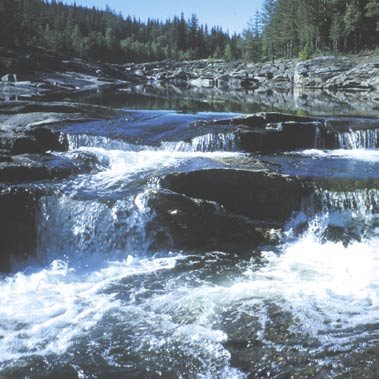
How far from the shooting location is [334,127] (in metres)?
20.5

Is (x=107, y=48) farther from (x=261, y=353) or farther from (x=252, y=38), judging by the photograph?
(x=261, y=353)

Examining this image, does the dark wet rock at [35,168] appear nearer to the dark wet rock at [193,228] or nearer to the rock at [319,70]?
the dark wet rock at [193,228]

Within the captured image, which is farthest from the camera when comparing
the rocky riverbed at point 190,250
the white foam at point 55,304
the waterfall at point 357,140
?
the waterfall at point 357,140

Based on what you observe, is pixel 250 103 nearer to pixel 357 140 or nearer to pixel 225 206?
pixel 357 140

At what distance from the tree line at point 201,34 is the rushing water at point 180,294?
66.9 metres

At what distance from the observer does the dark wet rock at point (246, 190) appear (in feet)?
41.6

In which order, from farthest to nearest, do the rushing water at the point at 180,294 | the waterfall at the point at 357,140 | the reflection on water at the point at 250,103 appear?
the reflection on water at the point at 250,103
the waterfall at the point at 357,140
the rushing water at the point at 180,294

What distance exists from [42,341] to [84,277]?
284 centimetres

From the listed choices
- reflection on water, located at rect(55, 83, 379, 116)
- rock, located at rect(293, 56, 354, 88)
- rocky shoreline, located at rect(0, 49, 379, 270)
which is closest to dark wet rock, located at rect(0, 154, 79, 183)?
rocky shoreline, located at rect(0, 49, 379, 270)

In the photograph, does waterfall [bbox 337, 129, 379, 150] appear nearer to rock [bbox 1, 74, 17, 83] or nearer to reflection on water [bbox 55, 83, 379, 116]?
reflection on water [bbox 55, 83, 379, 116]

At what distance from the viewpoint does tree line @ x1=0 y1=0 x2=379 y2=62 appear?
77.0 metres

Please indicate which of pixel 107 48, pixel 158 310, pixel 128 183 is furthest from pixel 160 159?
pixel 107 48

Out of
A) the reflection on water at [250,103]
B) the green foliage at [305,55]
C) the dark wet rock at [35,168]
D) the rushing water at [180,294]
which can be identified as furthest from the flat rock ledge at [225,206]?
the green foliage at [305,55]

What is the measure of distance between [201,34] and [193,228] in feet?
530
